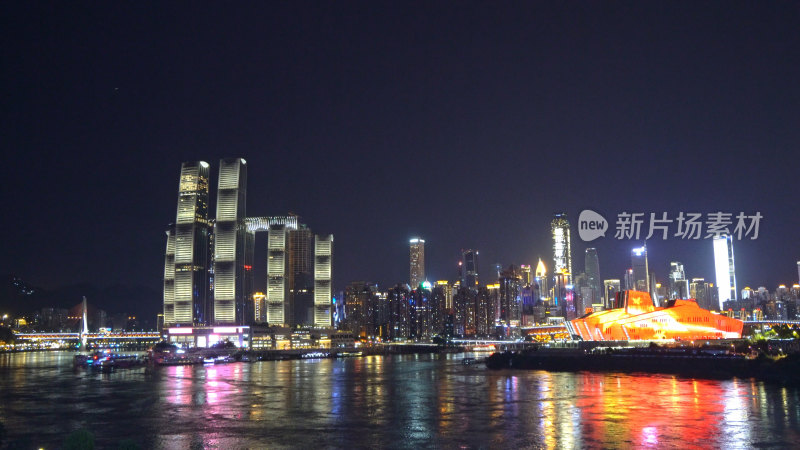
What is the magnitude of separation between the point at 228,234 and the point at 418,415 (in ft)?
478

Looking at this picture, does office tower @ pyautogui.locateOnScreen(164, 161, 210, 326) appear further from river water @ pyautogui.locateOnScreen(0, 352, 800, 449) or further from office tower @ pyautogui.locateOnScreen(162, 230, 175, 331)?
river water @ pyautogui.locateOnScreen(0, 352, 800, 449)

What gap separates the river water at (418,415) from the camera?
2792 centimetres

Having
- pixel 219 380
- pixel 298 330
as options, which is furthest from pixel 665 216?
pixel 298 330

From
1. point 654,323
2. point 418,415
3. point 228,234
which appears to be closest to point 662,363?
point 654,323

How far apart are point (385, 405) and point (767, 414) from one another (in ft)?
71.9

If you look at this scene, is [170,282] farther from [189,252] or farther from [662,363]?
[662,363]

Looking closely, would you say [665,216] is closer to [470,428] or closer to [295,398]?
[470,428]

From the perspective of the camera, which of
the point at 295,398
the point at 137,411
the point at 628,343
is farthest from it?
the point at 628,343

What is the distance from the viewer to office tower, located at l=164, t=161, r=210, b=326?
574ft

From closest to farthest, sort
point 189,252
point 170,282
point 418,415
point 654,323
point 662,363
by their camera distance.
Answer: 1. point 418,415
2. point 662,363
3. point 654,323
4. point 189,252
5. point 170,282

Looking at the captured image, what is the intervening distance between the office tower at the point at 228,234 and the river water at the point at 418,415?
11446 cm

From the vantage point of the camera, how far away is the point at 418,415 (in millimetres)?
36594

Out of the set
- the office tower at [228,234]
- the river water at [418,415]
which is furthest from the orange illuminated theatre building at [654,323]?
the office tower at [228,234]

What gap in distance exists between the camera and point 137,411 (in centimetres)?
3984
